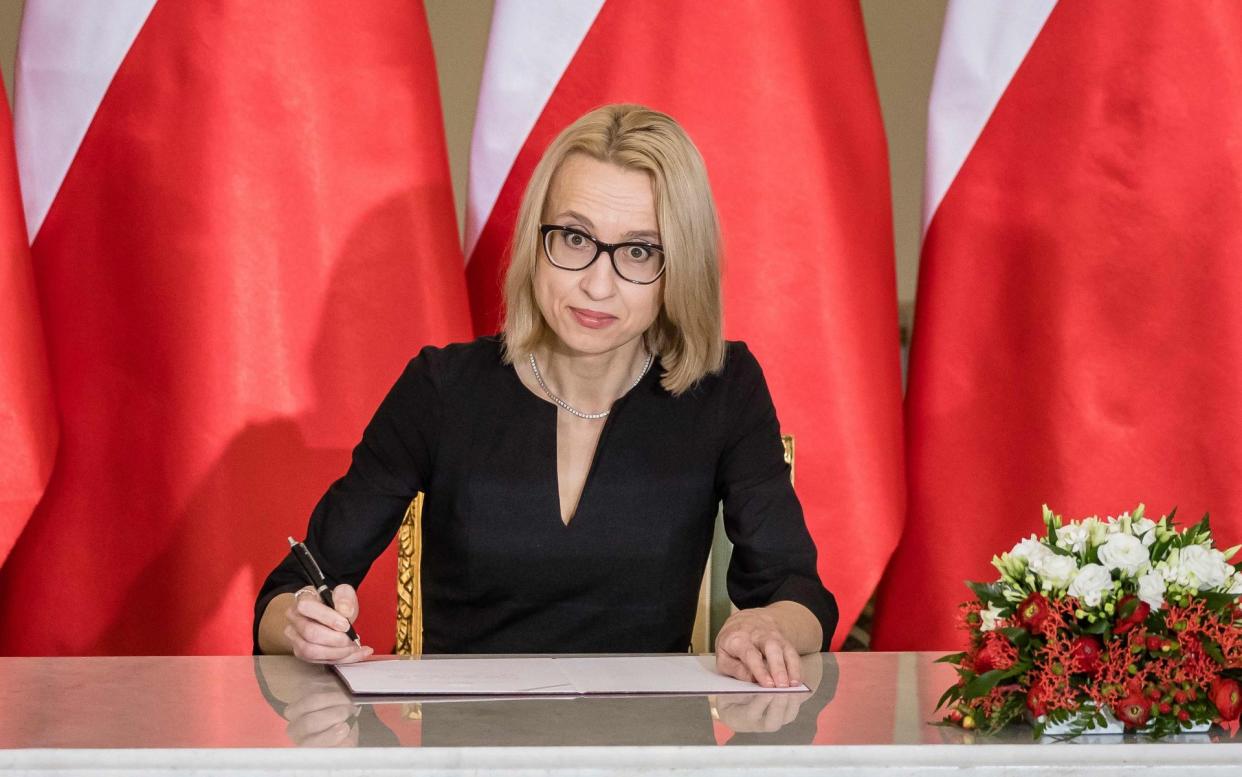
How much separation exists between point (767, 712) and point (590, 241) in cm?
75

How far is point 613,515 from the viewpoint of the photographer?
1.79 m

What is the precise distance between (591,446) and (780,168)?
2.29 ft

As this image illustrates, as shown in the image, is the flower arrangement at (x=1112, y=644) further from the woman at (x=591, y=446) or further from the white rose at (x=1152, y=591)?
the woman at (x=591, y=446)

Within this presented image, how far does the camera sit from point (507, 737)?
3.46ft

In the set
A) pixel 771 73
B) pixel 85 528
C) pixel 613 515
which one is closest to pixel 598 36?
pixel 771 73

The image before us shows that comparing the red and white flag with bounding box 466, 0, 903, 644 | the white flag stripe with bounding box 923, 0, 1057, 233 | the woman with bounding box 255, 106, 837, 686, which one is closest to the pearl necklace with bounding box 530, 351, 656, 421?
the woman with bounding box 255, 106, 837, 686

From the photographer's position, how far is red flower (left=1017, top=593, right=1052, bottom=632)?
3.68 feet

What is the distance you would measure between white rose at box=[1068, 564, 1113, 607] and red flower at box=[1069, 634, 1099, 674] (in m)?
0.04

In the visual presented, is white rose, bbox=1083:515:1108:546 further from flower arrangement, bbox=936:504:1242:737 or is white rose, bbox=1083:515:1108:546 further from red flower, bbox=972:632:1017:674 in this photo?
red flower, bbox=972:632:1017:674

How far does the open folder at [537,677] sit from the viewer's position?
48.4 inches

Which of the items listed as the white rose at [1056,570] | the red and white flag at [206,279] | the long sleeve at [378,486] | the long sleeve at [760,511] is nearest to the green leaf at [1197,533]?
the white rose at [1056,570]

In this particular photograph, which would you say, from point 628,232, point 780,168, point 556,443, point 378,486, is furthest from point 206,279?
point 780,168

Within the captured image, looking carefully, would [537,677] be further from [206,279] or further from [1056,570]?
[206,279]

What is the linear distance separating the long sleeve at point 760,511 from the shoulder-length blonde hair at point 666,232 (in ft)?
0.22
